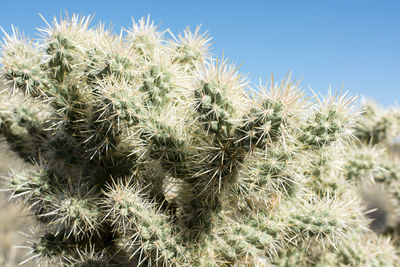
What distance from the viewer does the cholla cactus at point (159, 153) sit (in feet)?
6.17

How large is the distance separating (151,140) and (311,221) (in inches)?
46.1

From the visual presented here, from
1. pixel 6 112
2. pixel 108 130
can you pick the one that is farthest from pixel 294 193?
pixel 6 112

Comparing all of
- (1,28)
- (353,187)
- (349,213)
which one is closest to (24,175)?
(1,28)

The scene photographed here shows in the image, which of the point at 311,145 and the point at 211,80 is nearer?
the point at 211,80

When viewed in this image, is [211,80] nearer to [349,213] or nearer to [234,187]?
[234,187]

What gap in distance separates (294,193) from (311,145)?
48 cm

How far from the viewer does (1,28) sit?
260 centimetres

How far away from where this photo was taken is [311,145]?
83.5 inches

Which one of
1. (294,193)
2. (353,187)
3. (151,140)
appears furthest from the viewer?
(353,187)

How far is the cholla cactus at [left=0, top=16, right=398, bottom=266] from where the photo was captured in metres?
1.88

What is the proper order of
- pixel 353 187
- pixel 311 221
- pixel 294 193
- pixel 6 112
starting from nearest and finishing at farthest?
pixel 311 221 → pixel 294 193 → pixel 6 112 → pixel 353 187

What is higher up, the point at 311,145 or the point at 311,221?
the point at 311,145

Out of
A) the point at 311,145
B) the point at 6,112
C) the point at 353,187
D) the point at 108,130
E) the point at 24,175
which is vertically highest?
the point at 353,187

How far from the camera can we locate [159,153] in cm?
213
